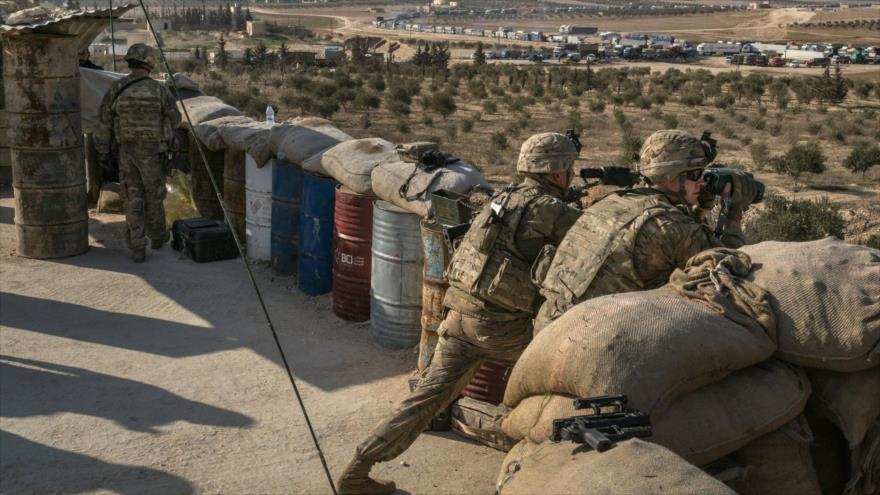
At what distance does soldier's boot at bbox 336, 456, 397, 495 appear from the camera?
200 inches

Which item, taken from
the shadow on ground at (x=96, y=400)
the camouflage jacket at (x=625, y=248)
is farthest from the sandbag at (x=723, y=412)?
the shadow on ground at (x=96, y=400)

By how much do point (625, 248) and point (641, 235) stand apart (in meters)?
0.08

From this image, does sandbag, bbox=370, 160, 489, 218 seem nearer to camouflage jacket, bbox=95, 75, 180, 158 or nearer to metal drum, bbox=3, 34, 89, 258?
camouflage jacket, bbox=95, 75, 180, 158

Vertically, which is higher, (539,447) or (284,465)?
(539,447)

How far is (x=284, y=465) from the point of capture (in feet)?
18.7

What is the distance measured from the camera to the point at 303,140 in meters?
8.55

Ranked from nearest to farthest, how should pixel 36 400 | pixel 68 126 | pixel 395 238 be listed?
pixel 36 400
pixel 395 238
pixel 68 126

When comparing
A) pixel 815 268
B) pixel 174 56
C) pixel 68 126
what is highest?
pixel 815 268

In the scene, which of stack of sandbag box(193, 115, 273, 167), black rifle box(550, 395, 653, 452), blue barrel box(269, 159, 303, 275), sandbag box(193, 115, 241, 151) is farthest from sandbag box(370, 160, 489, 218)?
black rifle box(550, 395, 653, 452)

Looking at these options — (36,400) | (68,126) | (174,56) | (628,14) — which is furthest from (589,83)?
(628,14)

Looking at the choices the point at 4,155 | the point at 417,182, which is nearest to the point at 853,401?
the point at 417,182

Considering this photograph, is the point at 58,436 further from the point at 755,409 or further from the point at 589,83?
the point at 589,83

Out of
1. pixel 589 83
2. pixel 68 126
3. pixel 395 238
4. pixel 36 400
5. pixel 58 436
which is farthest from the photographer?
pixel 589 83

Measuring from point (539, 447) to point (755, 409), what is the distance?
0.78 meters
